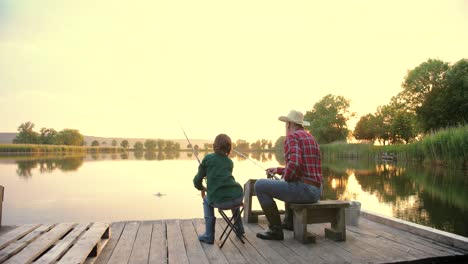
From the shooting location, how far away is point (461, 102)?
36.2 metres

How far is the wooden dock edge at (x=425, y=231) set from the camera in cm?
421

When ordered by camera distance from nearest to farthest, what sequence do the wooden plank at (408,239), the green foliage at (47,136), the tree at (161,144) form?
the wooden plank at (408,239)
the green foliage at (47,136)
the tree at (161,144)

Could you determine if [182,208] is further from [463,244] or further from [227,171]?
[463,244]

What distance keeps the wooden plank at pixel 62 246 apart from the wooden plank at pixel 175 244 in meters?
1.04

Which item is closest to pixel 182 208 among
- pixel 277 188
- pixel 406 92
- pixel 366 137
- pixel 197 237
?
pixel 197 237

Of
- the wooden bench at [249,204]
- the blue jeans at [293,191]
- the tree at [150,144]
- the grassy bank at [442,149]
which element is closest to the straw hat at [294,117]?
the blue jeans at [293,191]

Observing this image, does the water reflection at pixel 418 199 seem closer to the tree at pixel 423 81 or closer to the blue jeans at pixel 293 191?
the blue jeans at pixel 293 191

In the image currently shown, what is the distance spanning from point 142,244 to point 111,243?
41 cm

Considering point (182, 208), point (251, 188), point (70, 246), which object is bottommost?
point (182, 208)

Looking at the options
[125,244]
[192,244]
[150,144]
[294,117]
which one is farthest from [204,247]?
[150,144]

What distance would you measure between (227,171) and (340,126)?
6040 centimetres

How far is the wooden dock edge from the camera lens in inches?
166

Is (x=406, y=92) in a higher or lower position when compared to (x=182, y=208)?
higher

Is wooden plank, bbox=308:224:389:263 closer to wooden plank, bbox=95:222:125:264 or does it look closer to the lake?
the lake
